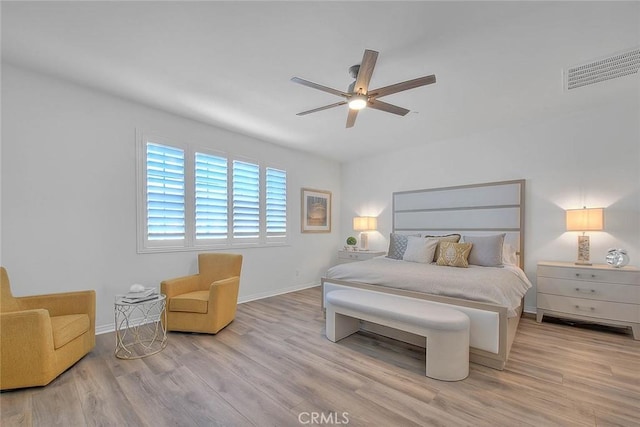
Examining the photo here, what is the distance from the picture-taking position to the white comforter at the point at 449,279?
96.9 inches

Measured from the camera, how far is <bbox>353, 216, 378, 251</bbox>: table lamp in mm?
5445

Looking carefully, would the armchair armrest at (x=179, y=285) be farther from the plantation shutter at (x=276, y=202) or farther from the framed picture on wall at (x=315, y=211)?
the framed picture on wall at (x=315, y=211)

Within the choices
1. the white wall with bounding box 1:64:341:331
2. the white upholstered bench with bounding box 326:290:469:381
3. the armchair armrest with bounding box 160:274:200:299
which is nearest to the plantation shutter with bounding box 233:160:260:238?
the white wall with bounding box 1:64:341:331

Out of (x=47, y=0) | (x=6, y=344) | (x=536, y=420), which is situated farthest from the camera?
(x=6, y=344)

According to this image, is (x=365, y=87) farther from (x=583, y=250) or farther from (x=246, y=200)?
(x=583, y=250)

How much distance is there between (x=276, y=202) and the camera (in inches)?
193

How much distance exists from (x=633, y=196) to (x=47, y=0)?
593cm

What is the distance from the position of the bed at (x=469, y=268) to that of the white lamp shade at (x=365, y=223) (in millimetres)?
416

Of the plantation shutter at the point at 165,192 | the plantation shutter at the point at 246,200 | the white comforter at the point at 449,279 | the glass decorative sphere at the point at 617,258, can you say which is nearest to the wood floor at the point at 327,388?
the white comforter at the point at 449,279

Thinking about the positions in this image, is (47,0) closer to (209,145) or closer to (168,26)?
(168,26)

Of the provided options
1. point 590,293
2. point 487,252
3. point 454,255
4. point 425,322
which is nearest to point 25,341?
point 425,322

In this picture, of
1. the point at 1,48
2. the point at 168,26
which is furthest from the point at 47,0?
the point at 1,48

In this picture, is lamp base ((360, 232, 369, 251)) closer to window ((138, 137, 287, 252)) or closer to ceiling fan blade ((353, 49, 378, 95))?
window ((138, 137, 287, 252))

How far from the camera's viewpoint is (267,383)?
212 centimetres
